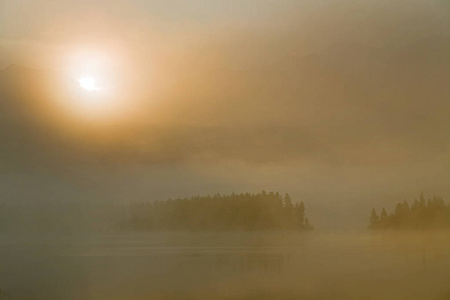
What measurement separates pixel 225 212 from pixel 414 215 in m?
1.22

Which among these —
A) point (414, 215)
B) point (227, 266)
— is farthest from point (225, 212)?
point (414, 215)

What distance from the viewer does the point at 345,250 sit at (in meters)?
3.68

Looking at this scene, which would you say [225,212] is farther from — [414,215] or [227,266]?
[414,215]

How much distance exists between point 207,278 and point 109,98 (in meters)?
1.29

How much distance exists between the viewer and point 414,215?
366 centimetres

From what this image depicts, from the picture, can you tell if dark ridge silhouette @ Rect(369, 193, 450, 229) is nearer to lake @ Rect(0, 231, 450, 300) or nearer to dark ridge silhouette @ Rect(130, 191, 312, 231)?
lake @ Rect(0, 231, 450, 300)

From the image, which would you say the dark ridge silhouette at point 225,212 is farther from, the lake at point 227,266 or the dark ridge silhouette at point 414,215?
the dark ridge silhouette at point 414,215

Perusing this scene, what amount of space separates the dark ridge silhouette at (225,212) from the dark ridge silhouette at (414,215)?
1.53ft

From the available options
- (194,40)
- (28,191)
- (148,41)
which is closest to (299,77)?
(194,40)

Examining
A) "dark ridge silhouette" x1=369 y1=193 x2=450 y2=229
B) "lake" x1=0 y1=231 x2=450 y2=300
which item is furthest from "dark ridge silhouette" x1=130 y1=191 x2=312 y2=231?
"dark ridge silhouette" x1=369 y1=193 x2=450 y2=229

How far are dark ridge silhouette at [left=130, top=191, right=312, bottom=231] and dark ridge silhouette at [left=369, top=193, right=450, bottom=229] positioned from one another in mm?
467

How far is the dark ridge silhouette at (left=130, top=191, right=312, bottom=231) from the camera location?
3.58 metres

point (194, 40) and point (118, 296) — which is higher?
point (194, 40)

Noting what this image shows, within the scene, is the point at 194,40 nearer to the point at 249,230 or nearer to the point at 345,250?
the point at 249,230
